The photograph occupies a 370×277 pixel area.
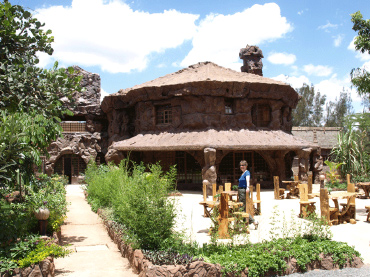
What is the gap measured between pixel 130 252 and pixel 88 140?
19222mm

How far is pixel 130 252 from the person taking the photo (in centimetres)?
653

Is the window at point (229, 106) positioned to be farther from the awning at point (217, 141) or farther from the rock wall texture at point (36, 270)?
the rock wall texture at point (36, 270)

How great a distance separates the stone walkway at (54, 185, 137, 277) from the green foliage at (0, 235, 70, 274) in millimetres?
554

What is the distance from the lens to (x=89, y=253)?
7.33 meters

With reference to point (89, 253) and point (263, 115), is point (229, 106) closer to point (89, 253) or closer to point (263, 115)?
A: point (263, 115)

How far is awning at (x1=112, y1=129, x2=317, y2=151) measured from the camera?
53.7 ft

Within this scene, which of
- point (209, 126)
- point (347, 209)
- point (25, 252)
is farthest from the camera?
point (209, 126)

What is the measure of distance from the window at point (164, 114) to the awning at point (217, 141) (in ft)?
3.32

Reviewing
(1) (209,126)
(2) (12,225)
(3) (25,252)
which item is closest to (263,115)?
(1) (209,126)

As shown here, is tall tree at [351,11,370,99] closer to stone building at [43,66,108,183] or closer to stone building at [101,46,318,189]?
stone building at [101,46,318,189]

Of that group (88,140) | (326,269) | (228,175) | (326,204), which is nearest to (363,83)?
(326,204)

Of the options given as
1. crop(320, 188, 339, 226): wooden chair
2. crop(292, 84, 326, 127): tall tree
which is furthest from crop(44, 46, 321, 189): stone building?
crop(292, 84, 326, 127): tall tree

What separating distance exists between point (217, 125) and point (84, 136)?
426 inches

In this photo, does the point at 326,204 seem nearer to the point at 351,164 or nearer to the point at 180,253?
the point at 180,253
